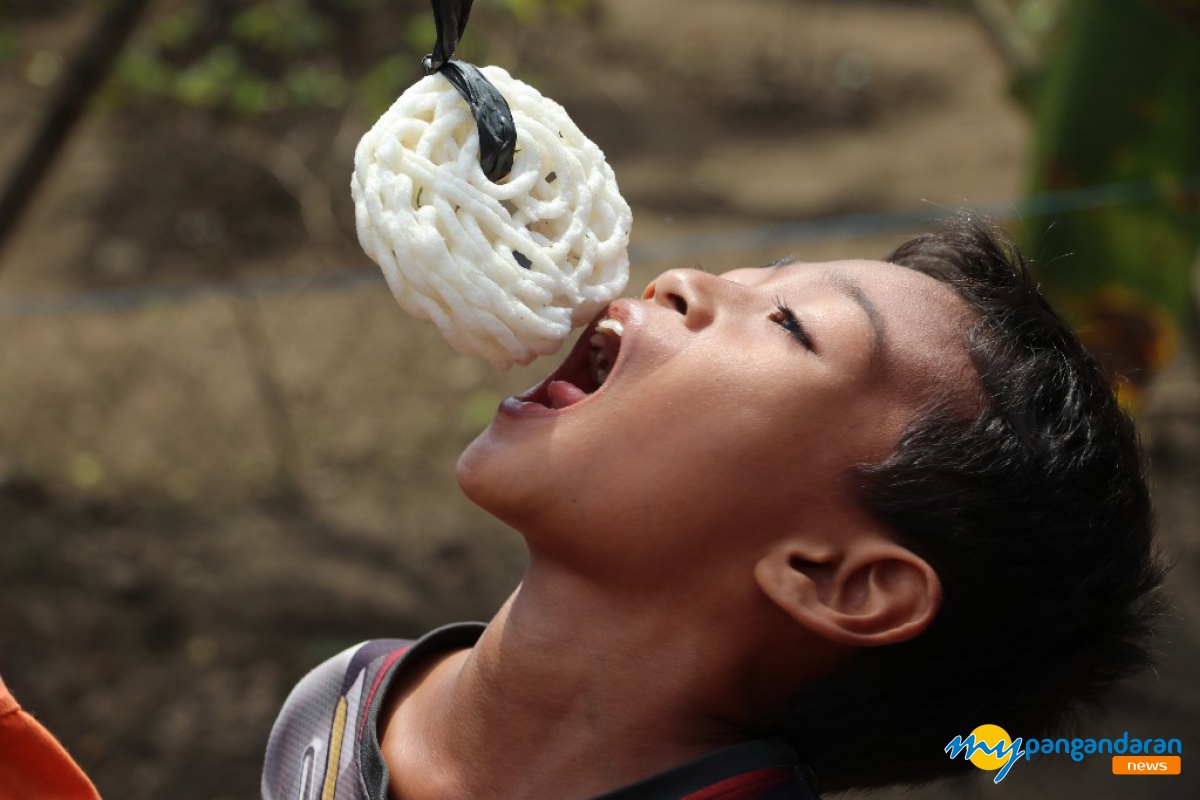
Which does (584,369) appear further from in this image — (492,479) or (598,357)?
(492,479)

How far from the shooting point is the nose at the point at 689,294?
1521mm

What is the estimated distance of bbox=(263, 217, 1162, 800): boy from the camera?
4.67ft

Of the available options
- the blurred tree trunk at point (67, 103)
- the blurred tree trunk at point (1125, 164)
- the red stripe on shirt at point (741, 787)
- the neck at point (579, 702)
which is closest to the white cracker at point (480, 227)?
the neck at point (579, 702)

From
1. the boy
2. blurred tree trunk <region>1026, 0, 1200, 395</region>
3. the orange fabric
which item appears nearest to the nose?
the boy

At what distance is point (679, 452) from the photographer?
1.42 meters

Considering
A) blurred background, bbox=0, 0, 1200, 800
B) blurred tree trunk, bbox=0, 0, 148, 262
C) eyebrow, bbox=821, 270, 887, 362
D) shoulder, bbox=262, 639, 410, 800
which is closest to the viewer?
eyebrow, bbox=821, 270, 887, 362

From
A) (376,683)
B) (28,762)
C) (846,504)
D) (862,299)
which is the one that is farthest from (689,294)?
(28,762)

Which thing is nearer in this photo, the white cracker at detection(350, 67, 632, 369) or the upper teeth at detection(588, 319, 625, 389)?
the white cracker at detection(350, 67, 632, 369)

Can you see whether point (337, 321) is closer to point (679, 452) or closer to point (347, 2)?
point (347, 2)

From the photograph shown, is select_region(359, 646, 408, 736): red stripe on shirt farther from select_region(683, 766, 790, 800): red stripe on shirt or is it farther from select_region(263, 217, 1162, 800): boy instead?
select_region(683, 766, 790, 800): red stripe on shirt

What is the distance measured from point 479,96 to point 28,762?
Result: 91 cm

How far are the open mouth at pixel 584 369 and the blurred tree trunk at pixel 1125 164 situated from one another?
8.37ft

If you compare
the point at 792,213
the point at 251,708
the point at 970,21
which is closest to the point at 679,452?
the point at 251,708

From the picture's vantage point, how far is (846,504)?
1434 mm
